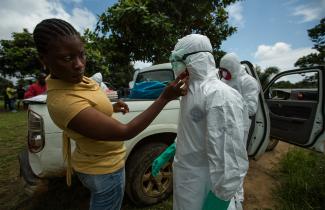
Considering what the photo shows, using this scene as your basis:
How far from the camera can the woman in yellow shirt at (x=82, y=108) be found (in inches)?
48.5

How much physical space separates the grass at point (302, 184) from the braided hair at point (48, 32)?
3.04 metres

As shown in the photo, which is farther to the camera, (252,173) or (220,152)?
(252,173)

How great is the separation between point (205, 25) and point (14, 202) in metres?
7.85

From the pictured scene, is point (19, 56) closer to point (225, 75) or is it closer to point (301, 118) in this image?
point (225, 75)

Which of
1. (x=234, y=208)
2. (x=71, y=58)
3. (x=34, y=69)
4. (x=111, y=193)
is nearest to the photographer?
(x=71, y=58)

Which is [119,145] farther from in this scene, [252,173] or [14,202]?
[252,173]

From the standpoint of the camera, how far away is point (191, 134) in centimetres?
161

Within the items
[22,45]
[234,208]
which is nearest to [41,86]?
[234,208]

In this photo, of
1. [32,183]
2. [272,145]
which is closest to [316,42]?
[272,145]

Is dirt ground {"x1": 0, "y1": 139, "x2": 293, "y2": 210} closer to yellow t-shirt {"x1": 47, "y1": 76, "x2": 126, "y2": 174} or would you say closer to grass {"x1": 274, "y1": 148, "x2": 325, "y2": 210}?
grass {"x1": 274, "y1": 148, "x2": 325, "y2": 210}

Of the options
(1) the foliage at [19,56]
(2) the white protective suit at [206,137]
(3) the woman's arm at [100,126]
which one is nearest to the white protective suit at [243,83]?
(2) the white protective suit at [206,137]

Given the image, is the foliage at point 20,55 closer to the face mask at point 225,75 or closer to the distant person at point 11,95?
the distant person at point 11,95

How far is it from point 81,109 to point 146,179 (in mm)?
1906

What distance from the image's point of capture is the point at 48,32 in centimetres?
122
